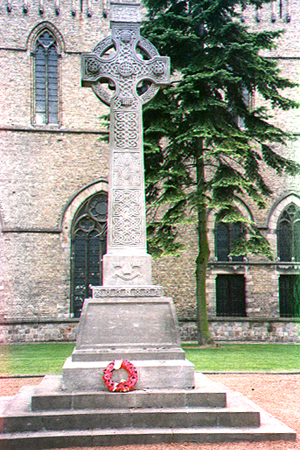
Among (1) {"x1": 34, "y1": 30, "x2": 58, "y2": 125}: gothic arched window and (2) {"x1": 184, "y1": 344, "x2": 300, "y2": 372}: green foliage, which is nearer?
(2) {"x1": 184, "y1": 344, "x2": 300, "y2": 372}: green foliage

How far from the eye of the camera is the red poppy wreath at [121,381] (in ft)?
19.7

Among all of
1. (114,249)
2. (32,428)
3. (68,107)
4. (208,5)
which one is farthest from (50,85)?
(32,428)

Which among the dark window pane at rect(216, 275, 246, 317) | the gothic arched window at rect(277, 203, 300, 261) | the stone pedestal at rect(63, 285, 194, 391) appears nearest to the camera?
the stone pedestal at rect(63, 285, 194, 391)

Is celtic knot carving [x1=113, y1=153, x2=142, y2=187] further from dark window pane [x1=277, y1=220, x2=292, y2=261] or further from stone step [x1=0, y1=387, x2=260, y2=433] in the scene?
dark window pane [x1=277, y1=220, x2=292, y2=261]

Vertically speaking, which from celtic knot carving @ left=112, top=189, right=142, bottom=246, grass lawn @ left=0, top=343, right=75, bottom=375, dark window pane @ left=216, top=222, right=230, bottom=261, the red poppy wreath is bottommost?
grass lawn @ left=0, top=343, right=75, bottom=375

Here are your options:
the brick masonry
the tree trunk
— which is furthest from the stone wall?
the tree trunk

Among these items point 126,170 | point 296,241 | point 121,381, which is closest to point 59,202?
point 296,241

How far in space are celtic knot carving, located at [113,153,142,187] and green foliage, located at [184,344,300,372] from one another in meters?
5.35

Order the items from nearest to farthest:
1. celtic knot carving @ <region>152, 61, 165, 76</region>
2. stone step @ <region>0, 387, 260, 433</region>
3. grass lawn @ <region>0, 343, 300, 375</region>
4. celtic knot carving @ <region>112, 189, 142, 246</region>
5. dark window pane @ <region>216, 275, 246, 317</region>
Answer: stone step @ <region>0, 387, 260, 433</region> < celtic knot carving @ <region>112, 189, 142, 246</region> < celtic knot carving @ <region>152, 61, 165, 76</region> < grass lawn @ <region>0, 343, 300, 375</region> < dark window pane @ <region>216, 275, 246, 317</region>

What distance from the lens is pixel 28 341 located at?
1927 centimetres

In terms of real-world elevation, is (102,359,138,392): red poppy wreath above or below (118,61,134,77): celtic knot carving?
below

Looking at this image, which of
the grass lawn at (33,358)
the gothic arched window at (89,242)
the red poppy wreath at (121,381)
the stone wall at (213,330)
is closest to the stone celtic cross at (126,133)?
the red poppy wreath at (121,381)

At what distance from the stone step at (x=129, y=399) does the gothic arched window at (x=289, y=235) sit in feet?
51.9

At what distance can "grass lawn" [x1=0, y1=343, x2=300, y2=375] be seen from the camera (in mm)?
11547
